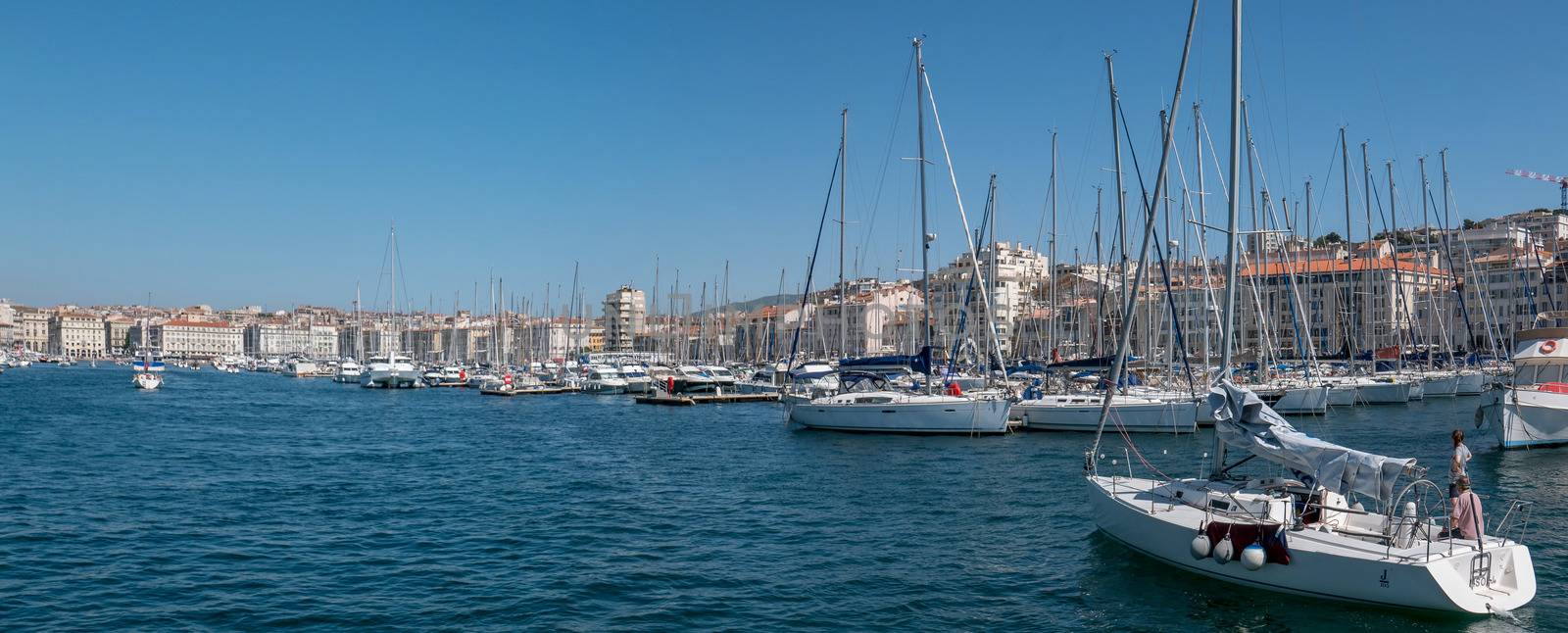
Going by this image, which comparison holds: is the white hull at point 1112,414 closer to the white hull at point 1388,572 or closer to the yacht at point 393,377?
the white hull at point 1388,572

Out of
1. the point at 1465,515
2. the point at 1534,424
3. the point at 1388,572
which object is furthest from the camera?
the point at 1534,424

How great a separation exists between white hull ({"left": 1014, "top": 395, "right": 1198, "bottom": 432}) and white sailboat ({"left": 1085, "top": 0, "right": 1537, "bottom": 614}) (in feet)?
58.0

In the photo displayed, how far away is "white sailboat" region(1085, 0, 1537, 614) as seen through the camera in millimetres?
11898

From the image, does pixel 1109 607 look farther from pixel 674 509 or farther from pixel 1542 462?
pixel 1542 462

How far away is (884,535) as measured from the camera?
18.2m

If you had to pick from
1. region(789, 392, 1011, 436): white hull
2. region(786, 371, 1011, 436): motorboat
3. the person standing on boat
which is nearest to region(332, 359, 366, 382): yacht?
region(786, 371, 1011, 436): motorboat

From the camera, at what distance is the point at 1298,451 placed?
1431cm

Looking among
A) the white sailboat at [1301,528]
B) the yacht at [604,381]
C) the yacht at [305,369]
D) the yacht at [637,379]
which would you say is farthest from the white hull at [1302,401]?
the yacht at [305,369]

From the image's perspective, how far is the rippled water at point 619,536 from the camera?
1338 cm

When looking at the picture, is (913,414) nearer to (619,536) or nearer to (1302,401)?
(619,536)

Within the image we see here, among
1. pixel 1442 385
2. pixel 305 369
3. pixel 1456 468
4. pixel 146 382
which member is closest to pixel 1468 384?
pixel 1442 385

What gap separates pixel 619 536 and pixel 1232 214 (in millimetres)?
11402

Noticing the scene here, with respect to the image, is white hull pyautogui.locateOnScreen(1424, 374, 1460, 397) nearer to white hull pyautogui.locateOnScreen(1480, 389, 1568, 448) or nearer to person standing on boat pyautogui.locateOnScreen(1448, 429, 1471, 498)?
white hull pyautogui.locateOnScreen(1480, 389, 1568, 448)

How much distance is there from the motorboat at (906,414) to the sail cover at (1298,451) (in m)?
17.8
